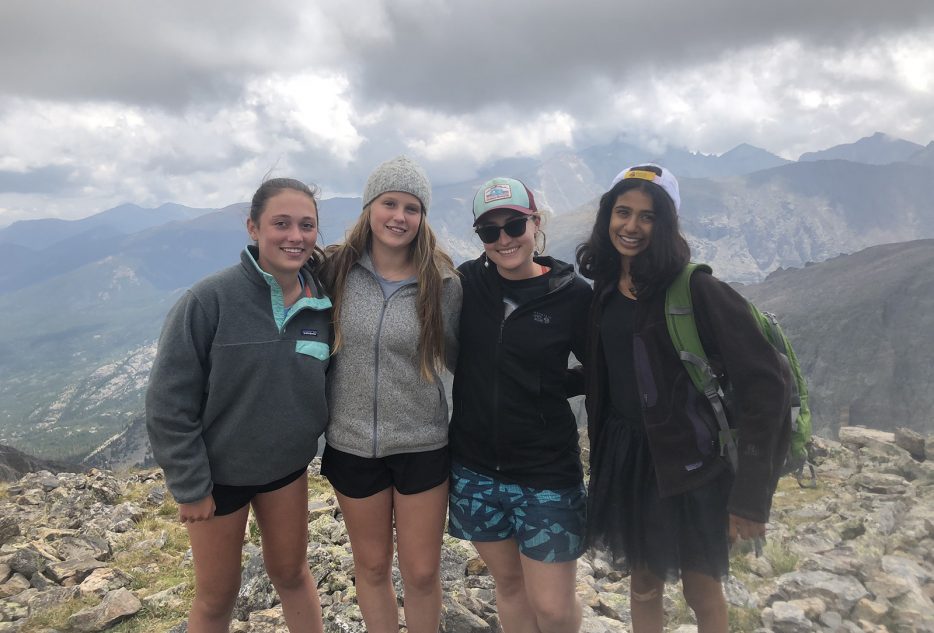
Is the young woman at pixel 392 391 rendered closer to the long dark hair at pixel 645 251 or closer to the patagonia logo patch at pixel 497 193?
the patagonia logo patch at pixel 497 193

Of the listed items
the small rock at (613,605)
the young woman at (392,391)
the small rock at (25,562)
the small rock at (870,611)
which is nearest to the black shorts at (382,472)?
the young woman at (392,391)

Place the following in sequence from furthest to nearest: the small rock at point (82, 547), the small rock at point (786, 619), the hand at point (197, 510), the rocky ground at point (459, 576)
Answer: the small rock at point (82, 547)
the rocky ground at point (459, 576)
the small rock at point (786, 619)
the hand at point (197, 510)

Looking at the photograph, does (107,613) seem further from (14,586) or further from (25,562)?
(25,562)

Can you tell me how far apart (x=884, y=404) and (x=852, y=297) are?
60.7 m

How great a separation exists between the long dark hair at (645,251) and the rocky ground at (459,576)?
13.4ft

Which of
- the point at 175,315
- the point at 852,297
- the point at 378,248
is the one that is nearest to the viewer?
the point at 175,315

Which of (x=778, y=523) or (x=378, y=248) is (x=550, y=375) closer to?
(x=378, y=248)

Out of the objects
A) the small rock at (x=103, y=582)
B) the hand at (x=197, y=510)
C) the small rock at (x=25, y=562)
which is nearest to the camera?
the hand at (x=197, y=510)

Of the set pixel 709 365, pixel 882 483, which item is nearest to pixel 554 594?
pixel 709 365

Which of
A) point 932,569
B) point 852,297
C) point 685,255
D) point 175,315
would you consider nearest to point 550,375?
point 685,255

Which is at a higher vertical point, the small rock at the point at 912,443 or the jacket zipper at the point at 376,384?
the jacket zipper at the point at 376,384

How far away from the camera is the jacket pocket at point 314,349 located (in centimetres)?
410

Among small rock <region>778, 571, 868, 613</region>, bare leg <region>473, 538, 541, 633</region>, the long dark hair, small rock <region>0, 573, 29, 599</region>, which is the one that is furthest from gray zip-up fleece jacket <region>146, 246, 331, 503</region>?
small rock <region>778, 571, 868, 613</region>

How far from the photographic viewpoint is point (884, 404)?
438 ft
